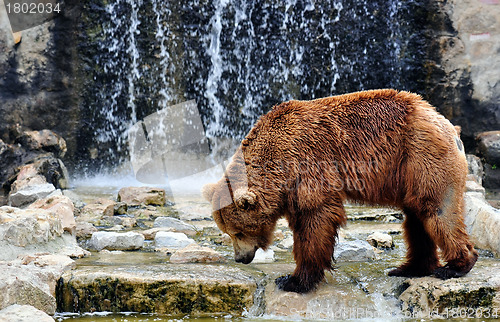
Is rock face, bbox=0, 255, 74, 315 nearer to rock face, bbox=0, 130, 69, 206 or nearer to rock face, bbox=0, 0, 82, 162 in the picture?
rock face, bbox=0, 130, 69, 206

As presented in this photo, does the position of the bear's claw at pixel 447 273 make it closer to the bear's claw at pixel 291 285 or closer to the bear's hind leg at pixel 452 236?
the bear's hind leg at pixel 452 236

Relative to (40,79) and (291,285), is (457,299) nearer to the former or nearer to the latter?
(291,285)

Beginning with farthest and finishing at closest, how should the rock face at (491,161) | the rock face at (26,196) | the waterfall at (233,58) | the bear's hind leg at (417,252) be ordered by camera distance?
the waterfall at (233,58), the rock face at (491,161), the rock face at (26,196), the bear's hind leg at (417,252)

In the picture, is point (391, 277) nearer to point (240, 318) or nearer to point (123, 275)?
point (240, 318)

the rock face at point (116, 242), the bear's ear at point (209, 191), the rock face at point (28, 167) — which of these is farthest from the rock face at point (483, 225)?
the rock face at point (28, 167)

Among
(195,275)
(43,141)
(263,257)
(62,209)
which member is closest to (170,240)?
(263,257)

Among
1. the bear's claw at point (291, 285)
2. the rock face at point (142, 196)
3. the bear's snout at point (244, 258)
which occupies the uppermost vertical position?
the bear's snout at point (244, 258)

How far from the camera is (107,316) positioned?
4.75 metres

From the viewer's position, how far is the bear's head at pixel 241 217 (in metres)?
4.91

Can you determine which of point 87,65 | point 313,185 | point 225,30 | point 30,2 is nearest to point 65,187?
point 87,65

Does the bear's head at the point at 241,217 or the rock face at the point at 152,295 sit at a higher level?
the bear's head at the point at 241,217

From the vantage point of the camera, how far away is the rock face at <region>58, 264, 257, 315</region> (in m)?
4.84

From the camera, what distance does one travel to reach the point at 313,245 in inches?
188

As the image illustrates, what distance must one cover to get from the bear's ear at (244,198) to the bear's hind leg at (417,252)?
4.33 ft
